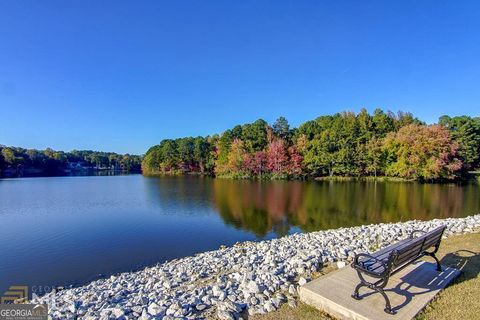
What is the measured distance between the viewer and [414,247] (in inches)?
164

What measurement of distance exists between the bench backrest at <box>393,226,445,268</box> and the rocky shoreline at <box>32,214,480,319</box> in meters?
1.71

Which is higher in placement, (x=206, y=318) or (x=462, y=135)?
(x=462, y=135)

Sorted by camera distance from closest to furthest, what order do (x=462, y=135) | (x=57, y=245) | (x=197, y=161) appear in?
1. (x=57, y=245)
2. (x=462, y=135)
3. (x=197, y=161)

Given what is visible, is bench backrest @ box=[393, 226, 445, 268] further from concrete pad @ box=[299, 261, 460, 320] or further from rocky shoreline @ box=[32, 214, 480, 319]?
rocky shoreline @ box=[32, 214, 480, 319]

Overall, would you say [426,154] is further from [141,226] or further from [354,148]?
[141,226]

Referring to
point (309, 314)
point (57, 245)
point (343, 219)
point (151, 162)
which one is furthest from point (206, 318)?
point (151, 162)

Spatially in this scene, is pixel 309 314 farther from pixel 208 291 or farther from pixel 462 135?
pixel 462 135

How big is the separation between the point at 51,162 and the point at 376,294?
107m

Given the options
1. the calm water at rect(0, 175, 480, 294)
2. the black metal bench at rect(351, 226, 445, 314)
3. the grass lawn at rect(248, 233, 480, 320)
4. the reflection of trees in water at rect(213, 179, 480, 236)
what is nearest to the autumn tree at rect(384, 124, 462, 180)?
the reflection of trees in water at rect(213, 179, 480, 236)

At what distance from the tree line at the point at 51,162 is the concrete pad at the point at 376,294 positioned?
3611 inches

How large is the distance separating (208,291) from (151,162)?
7793 cm

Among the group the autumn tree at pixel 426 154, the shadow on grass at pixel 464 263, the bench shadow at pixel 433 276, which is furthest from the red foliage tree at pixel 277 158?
the bench shadow at pixel 433 276

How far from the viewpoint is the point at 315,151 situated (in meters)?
47.5

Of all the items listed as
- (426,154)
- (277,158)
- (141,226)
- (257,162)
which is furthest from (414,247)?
(257,162)
